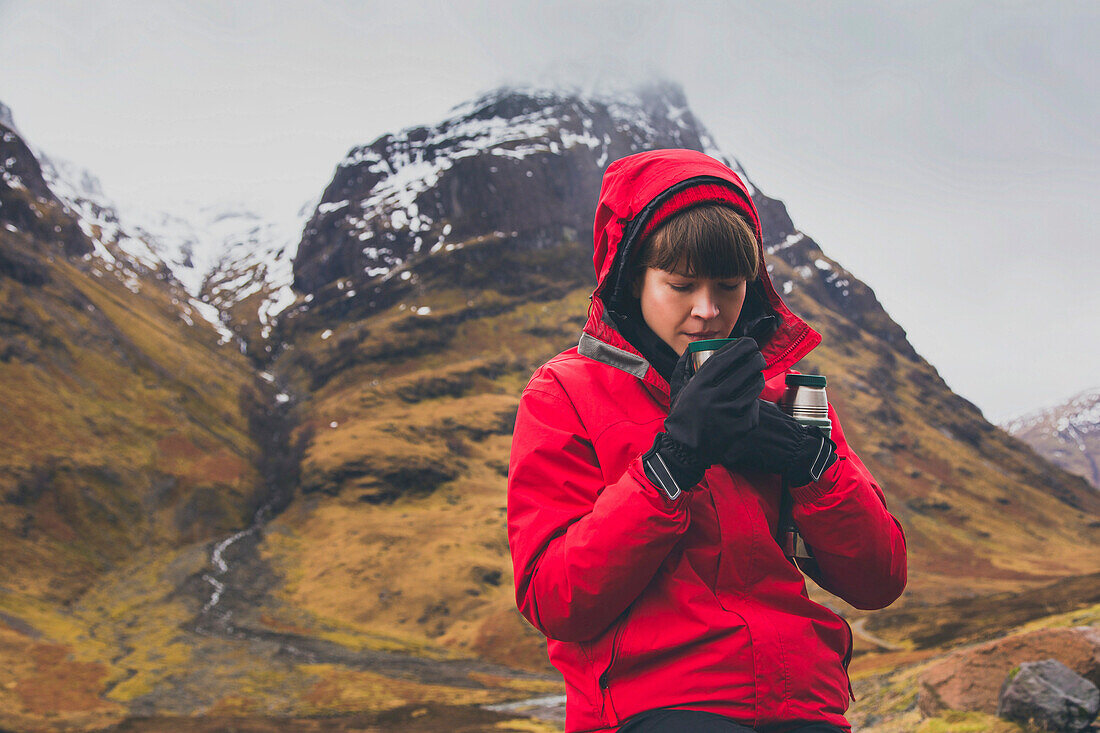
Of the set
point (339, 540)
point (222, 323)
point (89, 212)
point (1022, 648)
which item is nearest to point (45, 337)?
point (339, 540)

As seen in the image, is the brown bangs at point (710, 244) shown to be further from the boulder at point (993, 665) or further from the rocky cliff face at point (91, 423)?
the rocky cliff face at point (91, 423)

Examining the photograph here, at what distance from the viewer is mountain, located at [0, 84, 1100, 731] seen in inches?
1874

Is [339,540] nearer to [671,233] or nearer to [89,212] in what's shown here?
[671,233]

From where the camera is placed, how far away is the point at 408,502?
3413 inches

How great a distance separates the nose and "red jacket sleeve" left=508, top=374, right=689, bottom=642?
0.59 m

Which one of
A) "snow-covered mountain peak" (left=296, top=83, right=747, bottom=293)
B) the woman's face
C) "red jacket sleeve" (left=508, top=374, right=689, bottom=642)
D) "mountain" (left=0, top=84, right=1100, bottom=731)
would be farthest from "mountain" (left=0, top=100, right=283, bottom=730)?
the woman's face

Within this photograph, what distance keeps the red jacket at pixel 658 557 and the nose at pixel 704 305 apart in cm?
27

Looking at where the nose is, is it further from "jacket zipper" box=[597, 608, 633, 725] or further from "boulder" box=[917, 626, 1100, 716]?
"boulder" box=[917, 626, 1100, 716]

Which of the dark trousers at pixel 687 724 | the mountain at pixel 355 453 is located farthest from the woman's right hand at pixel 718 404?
the mountain at pixel 355 453

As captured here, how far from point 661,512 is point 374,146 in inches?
7335

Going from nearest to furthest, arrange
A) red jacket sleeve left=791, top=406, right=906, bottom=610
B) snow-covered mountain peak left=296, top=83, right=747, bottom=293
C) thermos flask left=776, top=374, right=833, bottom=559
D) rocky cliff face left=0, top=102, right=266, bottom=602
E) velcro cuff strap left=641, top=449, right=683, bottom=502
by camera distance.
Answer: velcro cuff strap left=641, top=449, right=683, bottom=502, red jacket sleeve left=791, top=406, right=906, bottom=610, thermos flask left=776, top=374, right=833, bottom=559, rocky cliff face left=0, top=102, right=266, bottom=602, snow-covered mountain peak left=296, top=83, right=747, bottom=293

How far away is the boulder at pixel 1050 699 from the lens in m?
6.88

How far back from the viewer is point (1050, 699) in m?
6.97

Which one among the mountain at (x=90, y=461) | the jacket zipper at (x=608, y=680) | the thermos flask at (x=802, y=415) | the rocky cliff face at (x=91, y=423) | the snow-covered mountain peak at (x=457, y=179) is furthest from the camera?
the snow-covered mountain peak at (x=457, y=179)
